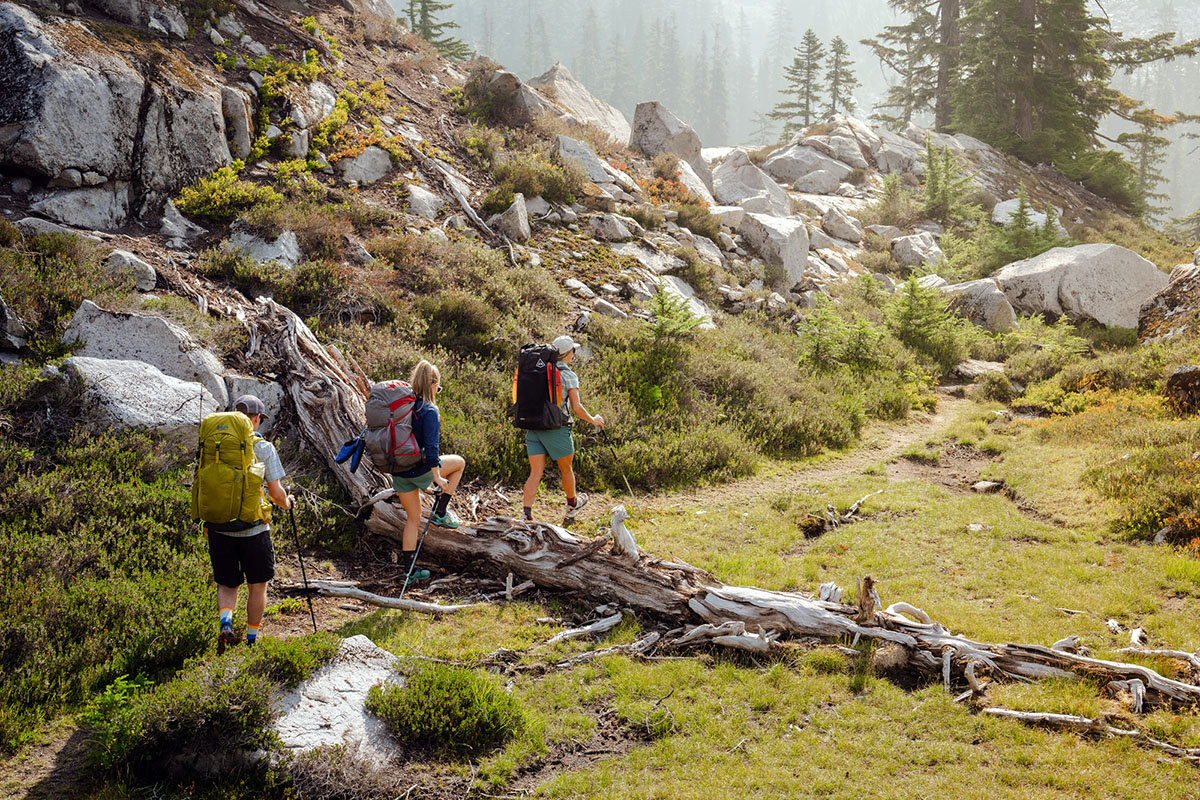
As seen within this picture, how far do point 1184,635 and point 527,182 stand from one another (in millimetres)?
16202

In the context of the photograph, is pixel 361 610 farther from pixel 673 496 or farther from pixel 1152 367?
pixel 1152 367

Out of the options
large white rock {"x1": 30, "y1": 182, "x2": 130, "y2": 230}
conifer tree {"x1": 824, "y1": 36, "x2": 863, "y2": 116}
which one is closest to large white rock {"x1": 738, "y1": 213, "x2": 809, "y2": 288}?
large white rock {"x1": 30, "y1": 182, "x2": 130, "y2": 230}

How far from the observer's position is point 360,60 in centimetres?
1934

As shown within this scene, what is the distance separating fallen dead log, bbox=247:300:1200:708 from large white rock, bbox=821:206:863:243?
22.3 m

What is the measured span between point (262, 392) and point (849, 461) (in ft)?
32.7

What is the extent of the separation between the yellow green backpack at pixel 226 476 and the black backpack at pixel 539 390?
3.46 m

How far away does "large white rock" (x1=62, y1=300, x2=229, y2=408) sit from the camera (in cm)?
787

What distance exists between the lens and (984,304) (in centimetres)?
1933

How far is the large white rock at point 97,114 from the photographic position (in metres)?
9.94

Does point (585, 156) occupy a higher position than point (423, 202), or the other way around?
point (585, 156)

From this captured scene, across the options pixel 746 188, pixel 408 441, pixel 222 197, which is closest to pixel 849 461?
pixel 408 441

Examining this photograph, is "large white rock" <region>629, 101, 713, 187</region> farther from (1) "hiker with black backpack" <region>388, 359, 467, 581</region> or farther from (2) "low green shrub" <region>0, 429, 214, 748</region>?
(2) "low green shrub" <region>0, 429, 214, 748</region>

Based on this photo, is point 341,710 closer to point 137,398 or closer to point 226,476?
point 226,476

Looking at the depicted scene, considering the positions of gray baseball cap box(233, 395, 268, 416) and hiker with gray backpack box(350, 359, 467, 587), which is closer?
gray baseball cap box(233, 395, 268, 416)
